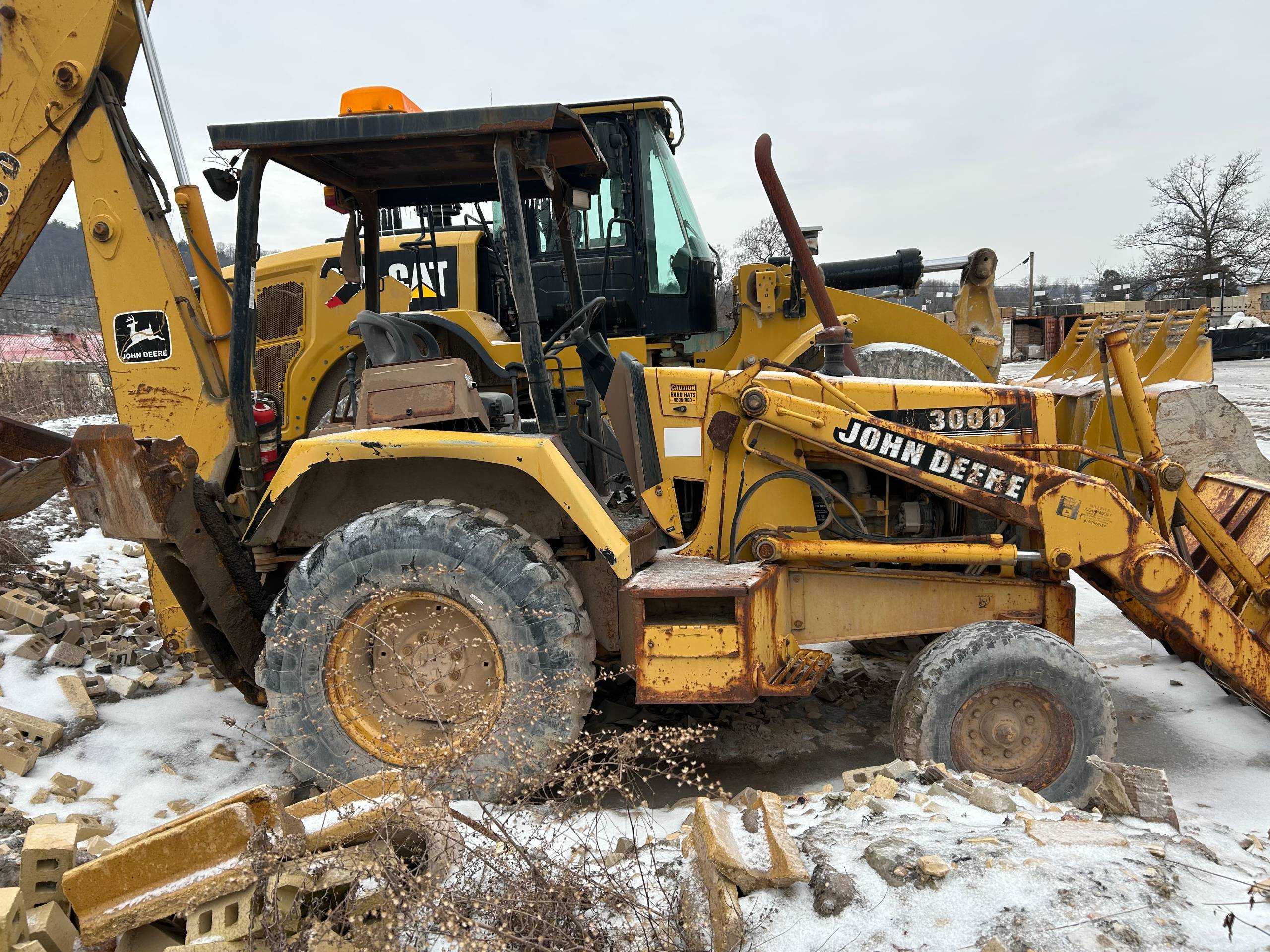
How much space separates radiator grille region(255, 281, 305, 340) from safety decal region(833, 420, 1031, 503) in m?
5.00

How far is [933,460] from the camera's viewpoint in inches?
132

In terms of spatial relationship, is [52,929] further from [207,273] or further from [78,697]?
[207,273]

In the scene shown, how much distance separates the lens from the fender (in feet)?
9.95

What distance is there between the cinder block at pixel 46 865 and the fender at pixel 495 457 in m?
1.32

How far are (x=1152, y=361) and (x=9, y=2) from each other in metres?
5.80

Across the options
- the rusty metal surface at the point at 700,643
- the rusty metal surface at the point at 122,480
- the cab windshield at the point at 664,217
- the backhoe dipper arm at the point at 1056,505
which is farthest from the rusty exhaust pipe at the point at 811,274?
the rusty metal surface at the point at 122,480

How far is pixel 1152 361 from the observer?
186 inches

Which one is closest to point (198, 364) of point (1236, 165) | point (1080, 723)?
point (1080, 723)

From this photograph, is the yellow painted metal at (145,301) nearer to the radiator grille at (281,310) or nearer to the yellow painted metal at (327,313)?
the yellow painted metal at (327,313)

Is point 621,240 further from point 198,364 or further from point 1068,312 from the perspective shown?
point 1068,312

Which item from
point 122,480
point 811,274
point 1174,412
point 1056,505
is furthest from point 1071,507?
point 122,480

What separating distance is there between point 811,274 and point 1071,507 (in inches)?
74.8

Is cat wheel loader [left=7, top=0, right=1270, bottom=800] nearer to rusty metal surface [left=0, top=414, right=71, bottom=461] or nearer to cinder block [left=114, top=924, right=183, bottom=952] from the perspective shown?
rusty metal surface [left=0, top=414, right=71, bottom=461]

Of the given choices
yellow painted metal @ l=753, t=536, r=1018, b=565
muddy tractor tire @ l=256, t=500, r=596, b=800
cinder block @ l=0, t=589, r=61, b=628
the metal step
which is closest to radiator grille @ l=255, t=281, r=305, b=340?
cinder block @ l=0, t=589, r=61, b=628
